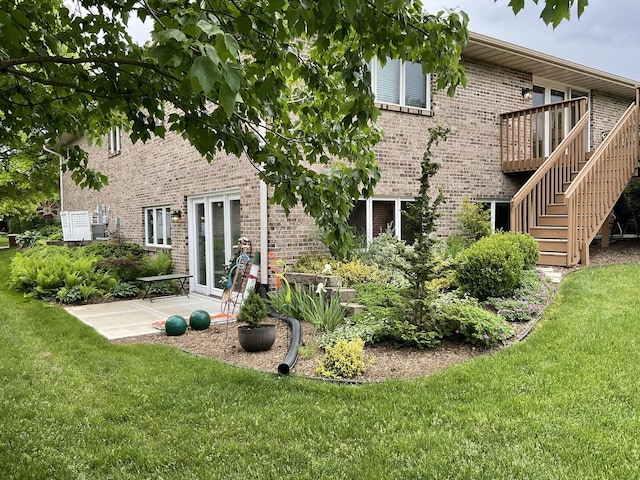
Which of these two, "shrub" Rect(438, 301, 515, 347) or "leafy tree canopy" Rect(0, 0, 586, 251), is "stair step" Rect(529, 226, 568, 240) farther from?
"leafy tree canopy" Rect(0, 0, 586, 251)

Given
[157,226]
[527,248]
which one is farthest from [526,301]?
[157,226]

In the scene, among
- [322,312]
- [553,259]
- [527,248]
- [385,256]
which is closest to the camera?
[322,312]

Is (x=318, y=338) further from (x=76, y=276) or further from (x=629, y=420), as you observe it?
(x=76, y=276)

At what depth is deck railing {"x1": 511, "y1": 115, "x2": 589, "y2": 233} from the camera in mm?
9430

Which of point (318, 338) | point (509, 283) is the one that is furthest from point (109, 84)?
point (509, 283)

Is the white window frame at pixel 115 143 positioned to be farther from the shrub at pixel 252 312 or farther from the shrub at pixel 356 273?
the shrub at pixel 252 312

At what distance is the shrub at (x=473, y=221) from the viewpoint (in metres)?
9.91

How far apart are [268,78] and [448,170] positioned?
28.1 ft

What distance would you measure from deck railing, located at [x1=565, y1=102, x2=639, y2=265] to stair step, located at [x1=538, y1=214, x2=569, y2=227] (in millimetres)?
426

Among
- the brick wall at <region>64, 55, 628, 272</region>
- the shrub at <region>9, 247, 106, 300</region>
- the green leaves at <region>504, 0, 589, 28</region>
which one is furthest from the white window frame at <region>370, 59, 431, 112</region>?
the green leaves at <region>504, 0, 589, 28</region>

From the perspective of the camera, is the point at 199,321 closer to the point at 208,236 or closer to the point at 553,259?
the point at 208,236

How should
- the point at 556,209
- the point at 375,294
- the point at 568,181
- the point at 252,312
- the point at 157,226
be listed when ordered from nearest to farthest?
the point at 252,312 < the point at 375,294 < the point at 556,209 < the point at 568,181 < the point at 157,226

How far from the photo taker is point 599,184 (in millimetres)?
9484

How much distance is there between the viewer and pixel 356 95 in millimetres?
2717
